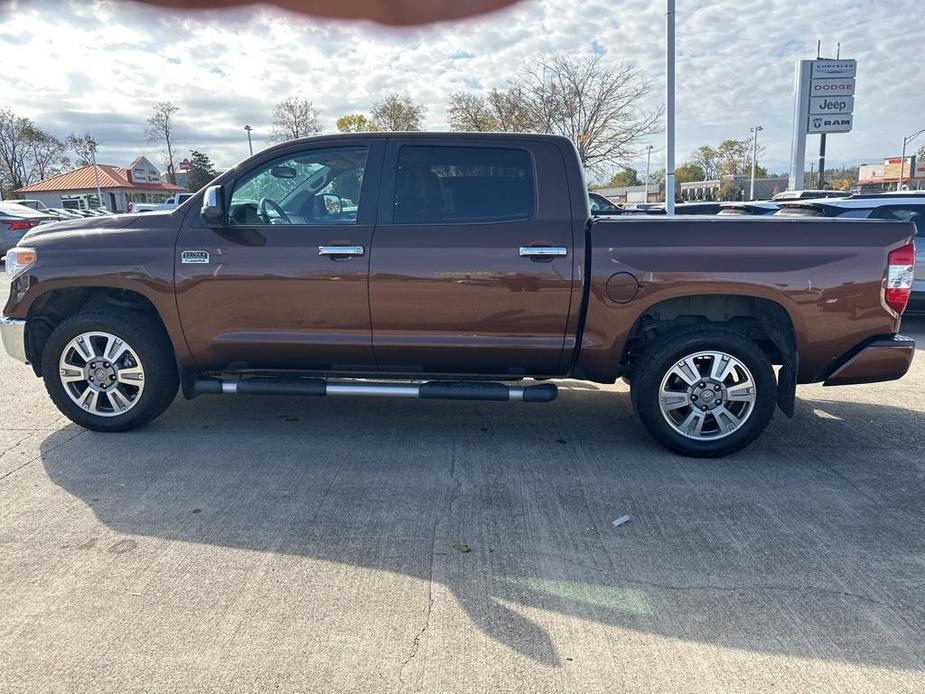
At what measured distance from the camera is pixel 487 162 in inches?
177

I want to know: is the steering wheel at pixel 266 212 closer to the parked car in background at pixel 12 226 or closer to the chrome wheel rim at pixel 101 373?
the chrome wheel rim at pixel 101 373

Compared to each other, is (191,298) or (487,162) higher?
(487,162)

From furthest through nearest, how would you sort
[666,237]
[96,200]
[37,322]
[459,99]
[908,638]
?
[96,200]
[459,99]
[37,322]
[666,237]
[908,638]

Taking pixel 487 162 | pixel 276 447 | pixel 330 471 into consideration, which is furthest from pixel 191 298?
pixel 487 162

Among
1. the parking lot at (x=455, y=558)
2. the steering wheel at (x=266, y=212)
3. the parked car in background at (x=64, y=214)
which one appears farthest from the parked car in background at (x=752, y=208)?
the parked car in background at (x=64, y=214)

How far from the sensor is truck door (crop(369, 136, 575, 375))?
4285 mm

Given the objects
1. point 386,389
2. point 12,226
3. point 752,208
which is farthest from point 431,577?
point 12,226

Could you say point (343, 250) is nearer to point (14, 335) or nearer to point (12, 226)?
point (14, 335)

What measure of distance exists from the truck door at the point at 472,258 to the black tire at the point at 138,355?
154cm

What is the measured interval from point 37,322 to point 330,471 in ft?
8.22

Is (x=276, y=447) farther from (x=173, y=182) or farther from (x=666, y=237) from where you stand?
(x=173, y=182)

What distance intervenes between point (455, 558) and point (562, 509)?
2.57ft

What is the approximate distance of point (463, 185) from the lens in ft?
14.6

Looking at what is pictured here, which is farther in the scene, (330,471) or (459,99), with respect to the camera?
(459,99)
